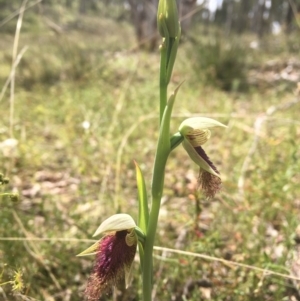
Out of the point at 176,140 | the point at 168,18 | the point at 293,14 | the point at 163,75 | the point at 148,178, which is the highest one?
the point at 293,14

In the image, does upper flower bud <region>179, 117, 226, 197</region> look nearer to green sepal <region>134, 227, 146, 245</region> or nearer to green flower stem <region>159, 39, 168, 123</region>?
green flower stem <region>159, 39, 168, 123</region>

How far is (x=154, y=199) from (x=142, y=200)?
0.11ft

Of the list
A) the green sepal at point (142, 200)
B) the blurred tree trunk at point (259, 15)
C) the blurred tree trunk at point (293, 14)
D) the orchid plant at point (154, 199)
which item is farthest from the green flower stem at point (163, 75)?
the blurred tree trunk at point (259, 15)

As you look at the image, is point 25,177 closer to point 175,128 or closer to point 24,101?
point 175,128

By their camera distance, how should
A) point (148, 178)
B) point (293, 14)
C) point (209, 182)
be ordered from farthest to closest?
point (293, 14) < point (148, 178) < point (209, 182)

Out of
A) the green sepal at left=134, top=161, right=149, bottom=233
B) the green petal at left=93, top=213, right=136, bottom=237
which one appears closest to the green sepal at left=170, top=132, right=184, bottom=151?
the green sepal at left=134, top=161, right=149, bottom=233

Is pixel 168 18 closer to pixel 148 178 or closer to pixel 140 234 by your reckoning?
pixel 140 234

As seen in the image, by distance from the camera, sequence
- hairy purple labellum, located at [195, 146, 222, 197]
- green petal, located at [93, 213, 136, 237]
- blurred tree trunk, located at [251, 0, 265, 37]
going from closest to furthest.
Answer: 1. green petal, located at [93, 213, 136, 237]
2. hairy purple labellum, located at [195, 146, 222, 197]
3. blurred tree trunk, located at [251, 0, 265, 37]

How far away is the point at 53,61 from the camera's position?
7.16 meters

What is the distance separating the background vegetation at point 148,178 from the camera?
1.60m

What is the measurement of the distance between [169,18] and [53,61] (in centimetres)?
656

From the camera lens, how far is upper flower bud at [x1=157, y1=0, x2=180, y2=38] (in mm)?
978

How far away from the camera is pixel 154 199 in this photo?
104cm

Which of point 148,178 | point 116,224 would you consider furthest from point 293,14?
point 116,224
